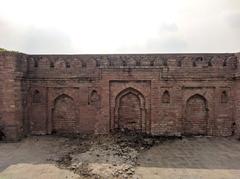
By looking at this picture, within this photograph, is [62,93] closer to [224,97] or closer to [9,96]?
[9,96]

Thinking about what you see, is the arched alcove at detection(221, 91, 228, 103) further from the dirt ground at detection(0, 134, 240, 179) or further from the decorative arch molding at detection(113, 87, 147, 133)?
the decorative arch molding at detection(113, 87, 147, 133)

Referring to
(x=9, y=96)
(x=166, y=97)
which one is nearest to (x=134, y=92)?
(x=166, y=97)

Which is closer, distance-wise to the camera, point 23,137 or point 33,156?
point 33,156

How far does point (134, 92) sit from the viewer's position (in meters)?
12.5

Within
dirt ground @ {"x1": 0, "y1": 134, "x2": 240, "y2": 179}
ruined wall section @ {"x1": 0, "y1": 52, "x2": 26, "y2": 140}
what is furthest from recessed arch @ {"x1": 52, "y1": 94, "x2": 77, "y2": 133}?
ruined wall section @ {"x1": 0, "y1": 52, "x2": 26, "y2": 140}

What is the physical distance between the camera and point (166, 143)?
37.5 ft

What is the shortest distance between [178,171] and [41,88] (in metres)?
7.40

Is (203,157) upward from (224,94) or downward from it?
downward

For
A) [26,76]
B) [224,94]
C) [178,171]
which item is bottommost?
[178,171]

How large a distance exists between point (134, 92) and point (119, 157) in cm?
383

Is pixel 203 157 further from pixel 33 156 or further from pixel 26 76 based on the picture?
pixel 26 76

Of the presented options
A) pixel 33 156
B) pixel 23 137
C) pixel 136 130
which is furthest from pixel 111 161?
pixel 23 137

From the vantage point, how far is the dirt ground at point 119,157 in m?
7.90

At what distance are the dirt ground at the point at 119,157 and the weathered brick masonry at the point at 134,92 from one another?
66 cm
